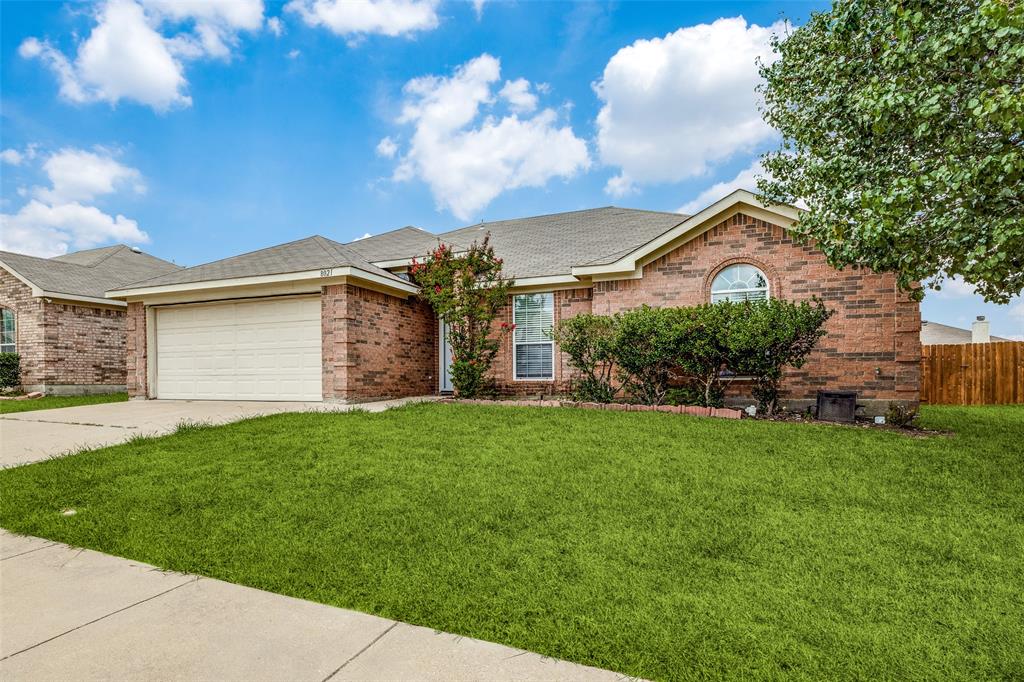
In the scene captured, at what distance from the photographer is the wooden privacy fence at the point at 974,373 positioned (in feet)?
43.4

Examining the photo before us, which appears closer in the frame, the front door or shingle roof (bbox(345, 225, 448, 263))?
the front door

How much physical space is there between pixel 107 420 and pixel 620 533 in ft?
32.2

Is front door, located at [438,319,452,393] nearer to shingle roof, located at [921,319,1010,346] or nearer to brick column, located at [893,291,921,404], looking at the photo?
brick column, located at [893,291,921,404]

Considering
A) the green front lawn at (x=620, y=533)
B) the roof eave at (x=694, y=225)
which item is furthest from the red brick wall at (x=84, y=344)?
the roof eave at (x=694, y=225)

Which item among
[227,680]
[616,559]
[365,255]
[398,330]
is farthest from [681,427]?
[365,255]

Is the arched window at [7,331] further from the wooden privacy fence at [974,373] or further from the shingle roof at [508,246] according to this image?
the wooden privacy fence at [974,373]

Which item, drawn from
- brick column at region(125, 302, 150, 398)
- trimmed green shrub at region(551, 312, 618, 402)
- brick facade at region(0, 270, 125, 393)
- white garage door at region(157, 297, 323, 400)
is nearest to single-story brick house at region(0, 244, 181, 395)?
brick facade at region(0, 270, 125, 393)

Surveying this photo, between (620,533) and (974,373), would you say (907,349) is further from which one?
(974,373)

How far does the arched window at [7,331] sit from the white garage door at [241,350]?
25.8 feet

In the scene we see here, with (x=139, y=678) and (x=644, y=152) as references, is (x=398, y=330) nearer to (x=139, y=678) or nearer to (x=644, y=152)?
(x=644, y=152)

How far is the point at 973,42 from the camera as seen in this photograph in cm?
498

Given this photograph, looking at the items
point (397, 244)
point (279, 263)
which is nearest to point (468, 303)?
point (279, 263)

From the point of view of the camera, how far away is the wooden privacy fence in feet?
43.4

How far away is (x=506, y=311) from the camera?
39.6 ft
